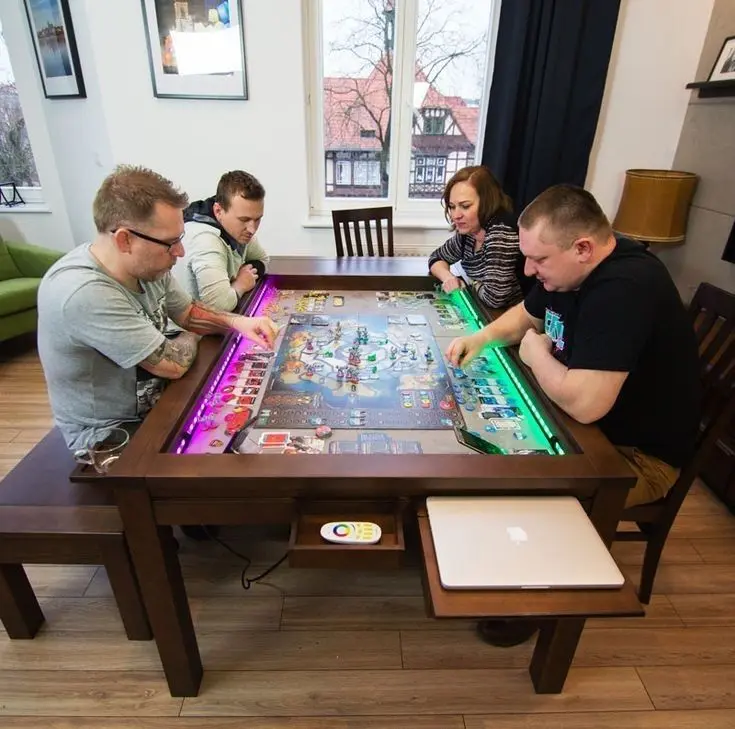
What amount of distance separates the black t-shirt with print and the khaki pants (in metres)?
0.02

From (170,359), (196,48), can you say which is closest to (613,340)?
(170,359)

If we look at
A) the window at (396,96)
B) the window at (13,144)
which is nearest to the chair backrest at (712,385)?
the window at (396,96)

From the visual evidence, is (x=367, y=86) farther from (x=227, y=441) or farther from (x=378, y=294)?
(x=227, y=441)

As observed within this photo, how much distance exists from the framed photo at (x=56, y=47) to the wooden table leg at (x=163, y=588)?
10.7 ft

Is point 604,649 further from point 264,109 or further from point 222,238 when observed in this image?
point 264,109

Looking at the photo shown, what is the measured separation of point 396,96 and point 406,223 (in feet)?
2.61

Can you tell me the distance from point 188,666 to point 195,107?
118 inches

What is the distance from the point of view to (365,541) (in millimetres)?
932

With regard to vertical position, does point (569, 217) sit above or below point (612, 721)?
above

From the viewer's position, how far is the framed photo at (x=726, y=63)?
104 inches

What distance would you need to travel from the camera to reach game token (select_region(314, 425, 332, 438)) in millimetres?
1156

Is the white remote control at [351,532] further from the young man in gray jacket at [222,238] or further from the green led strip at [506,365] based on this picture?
the young man in gray jacket at [222,238]

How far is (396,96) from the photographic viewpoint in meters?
3.22

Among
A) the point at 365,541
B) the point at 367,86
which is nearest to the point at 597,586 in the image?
the point at 365,541
